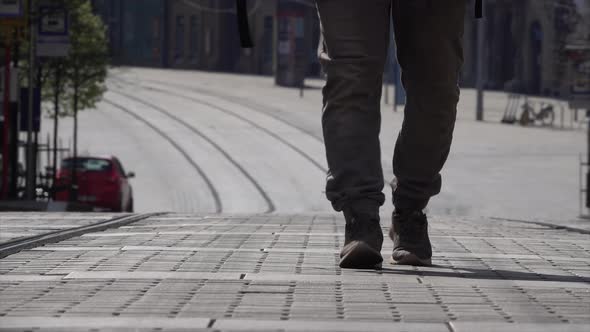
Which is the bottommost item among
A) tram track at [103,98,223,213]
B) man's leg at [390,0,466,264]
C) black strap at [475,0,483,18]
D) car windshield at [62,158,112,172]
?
tram track at [103,98,223,213]

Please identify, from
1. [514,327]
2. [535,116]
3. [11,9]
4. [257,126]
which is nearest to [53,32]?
[11,9]

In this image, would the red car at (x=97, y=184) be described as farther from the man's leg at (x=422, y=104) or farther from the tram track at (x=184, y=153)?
the man's leg at (x=422, y=104)

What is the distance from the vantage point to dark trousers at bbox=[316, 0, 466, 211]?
18.4ft

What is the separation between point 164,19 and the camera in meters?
106

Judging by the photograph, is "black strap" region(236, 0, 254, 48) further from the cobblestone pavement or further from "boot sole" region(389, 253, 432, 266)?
"boot sole" region(389, 253, 432, 266)

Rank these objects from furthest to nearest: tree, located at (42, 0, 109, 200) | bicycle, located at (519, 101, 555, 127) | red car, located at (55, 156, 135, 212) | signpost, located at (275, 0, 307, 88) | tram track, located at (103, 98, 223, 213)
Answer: signpost, located at (275, 0, 307, 88), bicycle, located at (519, 101, 555, 127), tram track, located at (103, 98, 223, 213), tree, located at (42, 0, 109, 200), red car, located at (55, 156, 135, 212)

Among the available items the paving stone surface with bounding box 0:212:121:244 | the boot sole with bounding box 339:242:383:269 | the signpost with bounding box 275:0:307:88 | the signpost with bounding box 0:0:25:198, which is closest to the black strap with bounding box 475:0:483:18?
the boot sole with bounding box 339:242:383:269

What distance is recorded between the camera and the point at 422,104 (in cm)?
595

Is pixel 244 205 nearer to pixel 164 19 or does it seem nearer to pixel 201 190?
pixel 201 190

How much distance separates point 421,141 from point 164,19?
101m

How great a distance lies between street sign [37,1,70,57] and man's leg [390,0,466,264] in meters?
24.0

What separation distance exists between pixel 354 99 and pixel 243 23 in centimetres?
61

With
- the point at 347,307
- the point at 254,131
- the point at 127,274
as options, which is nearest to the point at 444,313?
the point at 347,307

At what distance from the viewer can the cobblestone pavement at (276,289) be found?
147 inches
